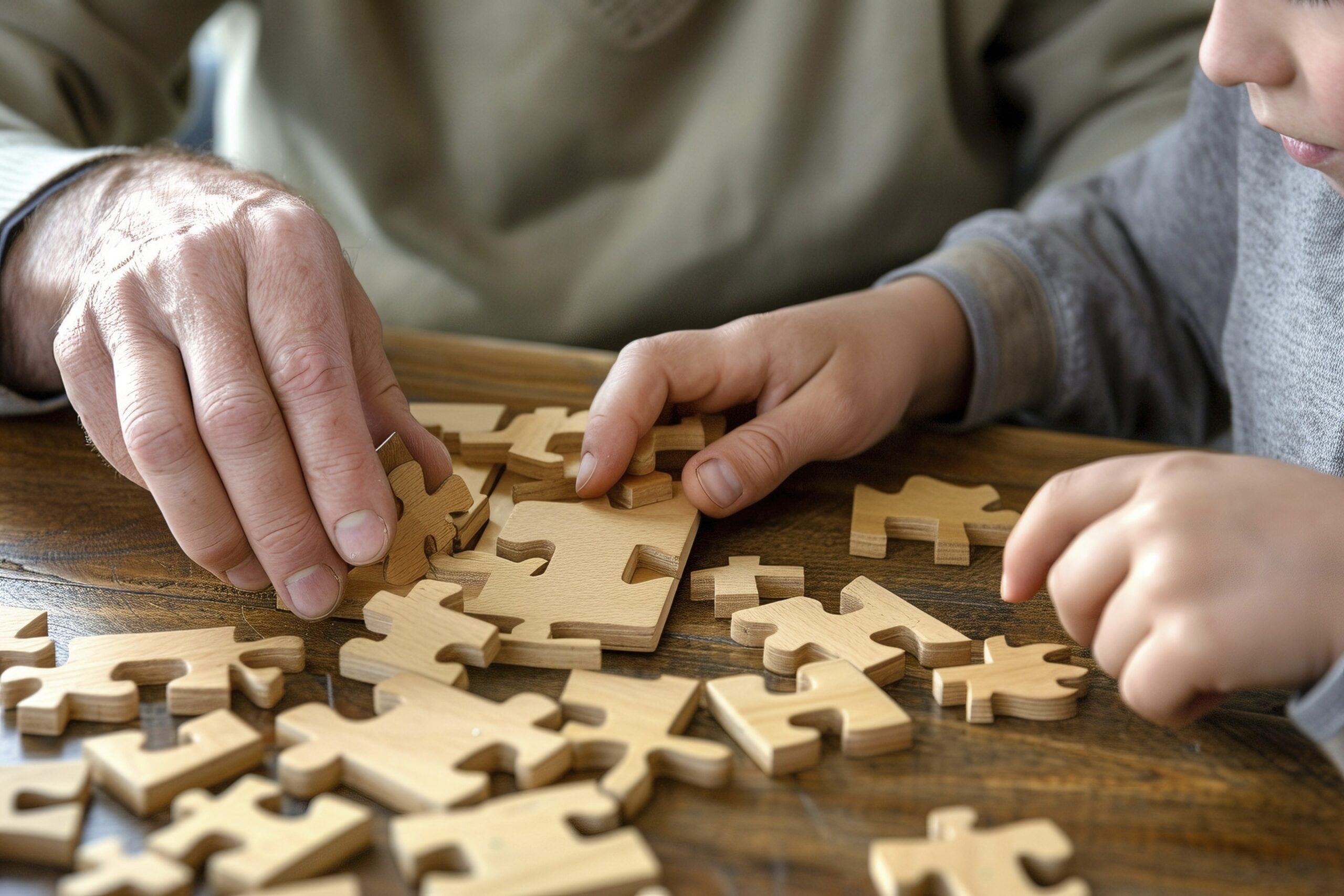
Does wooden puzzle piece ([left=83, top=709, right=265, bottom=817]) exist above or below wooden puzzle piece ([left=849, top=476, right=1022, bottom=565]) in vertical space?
above

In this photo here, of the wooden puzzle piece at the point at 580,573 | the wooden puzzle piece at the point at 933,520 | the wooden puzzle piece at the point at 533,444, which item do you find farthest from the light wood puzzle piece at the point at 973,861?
the wooden puzzle piece at the point at 533,444

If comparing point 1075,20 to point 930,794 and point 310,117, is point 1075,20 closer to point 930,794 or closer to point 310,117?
point 310,117

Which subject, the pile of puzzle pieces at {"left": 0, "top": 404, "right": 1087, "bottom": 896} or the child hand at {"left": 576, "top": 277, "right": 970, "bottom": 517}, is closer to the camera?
the pile of puzzle pieces at {"left": 0, "top": 404, "right": 1087, "bottom": 896}

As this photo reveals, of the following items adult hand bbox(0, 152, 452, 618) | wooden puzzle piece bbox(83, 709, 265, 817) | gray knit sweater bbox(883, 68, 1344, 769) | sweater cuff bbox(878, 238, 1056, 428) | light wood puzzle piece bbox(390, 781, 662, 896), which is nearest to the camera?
light wood puzzle piece bbox(390, 781, 662, 896)

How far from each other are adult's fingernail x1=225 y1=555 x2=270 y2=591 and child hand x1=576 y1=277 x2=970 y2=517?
1.19ft

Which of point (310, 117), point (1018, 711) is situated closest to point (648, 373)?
point (1018, 711)

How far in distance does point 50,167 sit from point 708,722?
1212mm

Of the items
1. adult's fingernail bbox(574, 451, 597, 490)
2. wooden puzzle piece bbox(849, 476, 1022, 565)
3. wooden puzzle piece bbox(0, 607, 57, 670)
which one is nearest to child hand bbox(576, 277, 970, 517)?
adult's fingernail bbox(574, 451, 597, 490)

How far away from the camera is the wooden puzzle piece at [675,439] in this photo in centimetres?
127

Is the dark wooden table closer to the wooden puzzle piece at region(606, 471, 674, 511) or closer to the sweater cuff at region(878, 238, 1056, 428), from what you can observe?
the wooden puzzle piece at region(606, 471, 674, 511)

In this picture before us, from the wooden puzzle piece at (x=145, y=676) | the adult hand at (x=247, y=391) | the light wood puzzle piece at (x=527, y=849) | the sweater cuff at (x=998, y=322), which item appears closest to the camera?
the light wood puzzle piece at (x=527, y=849)

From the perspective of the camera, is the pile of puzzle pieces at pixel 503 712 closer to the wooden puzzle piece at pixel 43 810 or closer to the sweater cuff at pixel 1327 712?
the wooden puzzle piece at pixel 43 810

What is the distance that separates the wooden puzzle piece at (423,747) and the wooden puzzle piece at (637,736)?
27 millimetres

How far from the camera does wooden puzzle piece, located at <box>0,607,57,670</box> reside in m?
0.98
